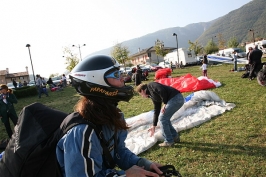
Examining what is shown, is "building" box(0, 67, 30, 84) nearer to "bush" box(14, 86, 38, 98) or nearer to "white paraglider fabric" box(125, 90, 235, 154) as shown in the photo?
"bush" box(14, 86, 38, 98)

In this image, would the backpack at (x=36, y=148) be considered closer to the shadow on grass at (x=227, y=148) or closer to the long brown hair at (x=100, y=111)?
the long brown hair at (x=100, y=111)

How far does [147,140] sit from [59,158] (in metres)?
4.23

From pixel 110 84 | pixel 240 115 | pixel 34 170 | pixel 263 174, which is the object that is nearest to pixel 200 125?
pixel 240 115

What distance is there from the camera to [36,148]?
4.93ft

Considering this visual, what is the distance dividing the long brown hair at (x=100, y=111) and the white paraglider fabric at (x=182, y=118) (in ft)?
11.9

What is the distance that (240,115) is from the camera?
257 inches

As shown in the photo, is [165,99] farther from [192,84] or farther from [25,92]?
[25,92]

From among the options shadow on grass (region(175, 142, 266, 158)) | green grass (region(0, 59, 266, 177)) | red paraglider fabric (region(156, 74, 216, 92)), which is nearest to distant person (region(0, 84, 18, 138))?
green grass (region(0, 59, 266, 177))

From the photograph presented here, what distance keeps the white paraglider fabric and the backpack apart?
3.73 metres

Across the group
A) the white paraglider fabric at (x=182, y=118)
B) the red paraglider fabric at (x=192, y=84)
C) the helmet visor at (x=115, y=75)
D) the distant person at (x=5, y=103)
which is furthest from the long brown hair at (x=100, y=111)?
the red paraglider fabric at (x=192, y=84)

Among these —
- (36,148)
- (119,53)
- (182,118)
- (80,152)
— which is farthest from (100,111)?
(119,53)

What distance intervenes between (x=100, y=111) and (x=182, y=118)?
18.5 feet

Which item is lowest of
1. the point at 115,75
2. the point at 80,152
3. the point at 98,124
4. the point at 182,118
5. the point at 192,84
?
the point at 182,118

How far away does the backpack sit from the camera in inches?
59.0
